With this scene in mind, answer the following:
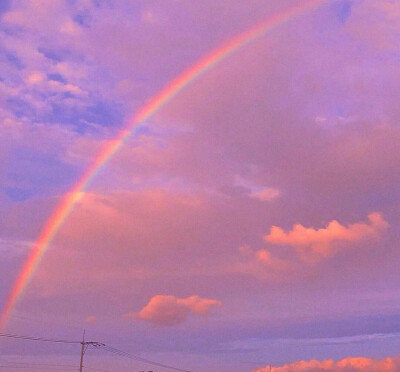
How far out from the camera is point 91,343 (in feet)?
480
